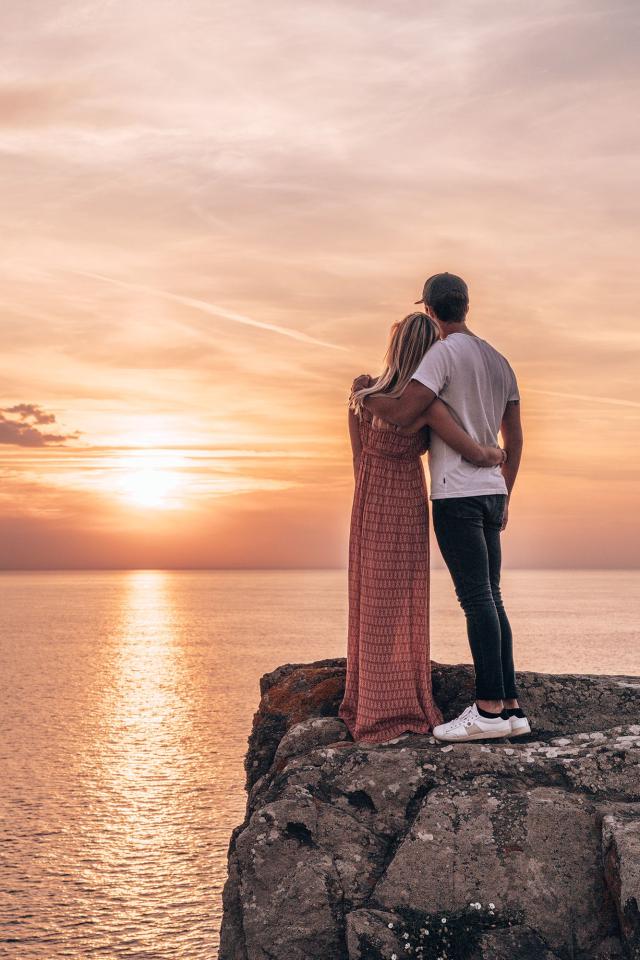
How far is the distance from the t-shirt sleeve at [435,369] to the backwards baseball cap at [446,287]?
0.41 metres

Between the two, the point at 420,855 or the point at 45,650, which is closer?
the point at 420,855

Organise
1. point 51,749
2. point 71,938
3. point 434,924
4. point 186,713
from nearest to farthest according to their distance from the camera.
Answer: point 434,924, point 71,938, point 51,749, point 186,713

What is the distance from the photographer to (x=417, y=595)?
23.2 feet

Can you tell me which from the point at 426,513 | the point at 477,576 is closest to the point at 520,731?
the point at 477,576

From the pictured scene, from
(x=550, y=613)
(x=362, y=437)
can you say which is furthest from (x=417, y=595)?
(x=550, y=613)

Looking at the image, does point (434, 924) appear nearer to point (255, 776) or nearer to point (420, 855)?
point (420, 855)

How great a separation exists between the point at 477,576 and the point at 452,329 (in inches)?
73.7

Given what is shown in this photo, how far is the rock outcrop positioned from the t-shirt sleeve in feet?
8.70

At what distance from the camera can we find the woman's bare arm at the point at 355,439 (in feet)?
23.7

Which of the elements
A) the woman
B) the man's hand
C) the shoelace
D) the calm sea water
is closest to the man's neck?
the woman

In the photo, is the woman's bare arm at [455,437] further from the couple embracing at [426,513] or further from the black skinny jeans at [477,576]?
the black skinny jeans at [477,576]

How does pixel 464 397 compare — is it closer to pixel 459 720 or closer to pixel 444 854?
pixel 459 720

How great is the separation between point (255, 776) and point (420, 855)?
2.48m

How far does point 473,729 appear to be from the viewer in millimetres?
6555
